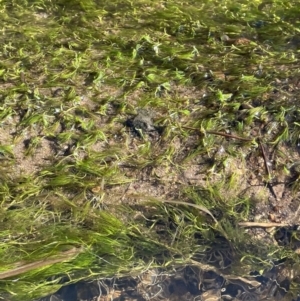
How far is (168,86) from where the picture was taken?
12.3ft

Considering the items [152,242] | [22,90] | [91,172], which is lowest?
[152,242]

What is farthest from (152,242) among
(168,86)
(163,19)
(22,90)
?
(163,19)

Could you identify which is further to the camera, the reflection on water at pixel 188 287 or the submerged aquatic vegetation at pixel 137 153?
the reflection on water at pixel 188 287

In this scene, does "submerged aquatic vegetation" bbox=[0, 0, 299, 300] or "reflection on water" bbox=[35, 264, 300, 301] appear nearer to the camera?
"submerged aquatic vegetation" bbox=[0, 0, 299, 300]

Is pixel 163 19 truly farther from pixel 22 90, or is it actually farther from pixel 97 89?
pixel 22 90

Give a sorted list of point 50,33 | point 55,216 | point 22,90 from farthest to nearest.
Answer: point 50,33, point 22,90, point 55,216


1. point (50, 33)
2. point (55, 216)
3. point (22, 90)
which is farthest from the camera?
point (50, 33)

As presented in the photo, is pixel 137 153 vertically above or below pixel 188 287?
above

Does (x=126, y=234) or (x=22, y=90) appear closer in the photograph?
(x=126, y=234)

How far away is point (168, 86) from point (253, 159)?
2.73 ft

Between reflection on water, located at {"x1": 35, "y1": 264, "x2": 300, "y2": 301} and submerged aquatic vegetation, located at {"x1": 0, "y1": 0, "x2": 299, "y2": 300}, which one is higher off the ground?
submerged aquatic vegetation, located at {"x1": 0, "y1": 0, "x2": 299, "y2": 300}

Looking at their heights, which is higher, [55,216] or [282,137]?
[282,137]

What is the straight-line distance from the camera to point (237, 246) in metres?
3.53

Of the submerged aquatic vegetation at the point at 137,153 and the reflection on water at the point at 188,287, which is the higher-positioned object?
the submerged aquatic vegetation at the point at 137,153
